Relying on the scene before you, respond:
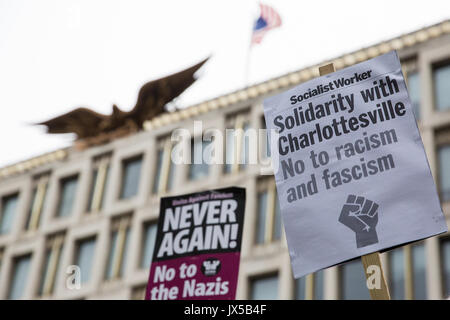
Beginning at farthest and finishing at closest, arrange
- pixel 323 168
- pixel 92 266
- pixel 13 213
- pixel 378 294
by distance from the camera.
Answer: pixel 13 213 < pixel 92 266 < pixel 323 168 < pixel 378 294

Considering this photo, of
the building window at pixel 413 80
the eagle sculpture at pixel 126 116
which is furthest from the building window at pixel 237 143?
the building window at pixel 413 80

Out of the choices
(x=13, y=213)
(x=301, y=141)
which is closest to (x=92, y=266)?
(x=13, y=213)

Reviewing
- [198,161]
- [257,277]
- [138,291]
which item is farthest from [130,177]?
[257,277]

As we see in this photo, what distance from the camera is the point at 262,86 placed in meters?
32.9

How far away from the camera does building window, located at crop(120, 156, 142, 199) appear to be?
35312 mm

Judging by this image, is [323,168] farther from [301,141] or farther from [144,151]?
[144,151]

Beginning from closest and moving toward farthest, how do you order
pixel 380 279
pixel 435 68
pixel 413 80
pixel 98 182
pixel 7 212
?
pixel 380 279, pixel 435 68, pixel 413 80, pixel 98 182, pixel 7 212

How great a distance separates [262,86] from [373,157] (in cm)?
2653

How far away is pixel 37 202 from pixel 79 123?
4.33 metres

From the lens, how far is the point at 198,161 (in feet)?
110

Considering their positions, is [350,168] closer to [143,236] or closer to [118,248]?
[143,236]

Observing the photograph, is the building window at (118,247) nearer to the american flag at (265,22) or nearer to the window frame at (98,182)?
the window frame at (98,182)

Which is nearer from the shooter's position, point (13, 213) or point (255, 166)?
point (255, 166)

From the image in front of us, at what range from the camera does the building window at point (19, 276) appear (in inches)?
1422
